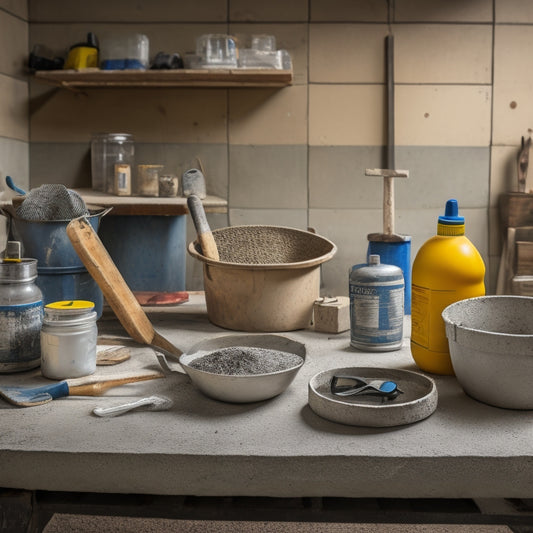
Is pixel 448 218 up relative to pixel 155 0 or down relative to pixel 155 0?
down

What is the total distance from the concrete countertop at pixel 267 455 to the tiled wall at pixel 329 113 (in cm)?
267

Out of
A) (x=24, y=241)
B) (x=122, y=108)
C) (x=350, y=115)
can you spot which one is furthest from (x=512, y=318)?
(x=122, y=108)

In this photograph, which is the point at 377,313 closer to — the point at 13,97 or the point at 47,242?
the point at 47,242

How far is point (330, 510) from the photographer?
84cm

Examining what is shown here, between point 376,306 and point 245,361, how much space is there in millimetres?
399

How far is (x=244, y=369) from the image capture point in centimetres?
107

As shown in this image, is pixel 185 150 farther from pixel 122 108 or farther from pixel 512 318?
pixel 512 318

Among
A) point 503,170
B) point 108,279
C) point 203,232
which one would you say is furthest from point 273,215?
point 108,279

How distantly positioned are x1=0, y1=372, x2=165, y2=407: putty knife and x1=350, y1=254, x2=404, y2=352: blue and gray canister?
1.69ft

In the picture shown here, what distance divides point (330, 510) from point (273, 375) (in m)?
0.25

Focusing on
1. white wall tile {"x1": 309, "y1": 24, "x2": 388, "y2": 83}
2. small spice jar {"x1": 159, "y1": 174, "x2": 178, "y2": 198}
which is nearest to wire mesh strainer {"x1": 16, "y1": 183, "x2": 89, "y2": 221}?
small spice jar {"x1": 159, "y1": 174, "x2": 178, "y2": 198}

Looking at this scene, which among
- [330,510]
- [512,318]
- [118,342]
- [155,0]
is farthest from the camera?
[155,0]

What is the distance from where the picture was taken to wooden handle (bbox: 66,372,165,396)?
1.09m

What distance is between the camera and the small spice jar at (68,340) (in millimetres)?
1133
